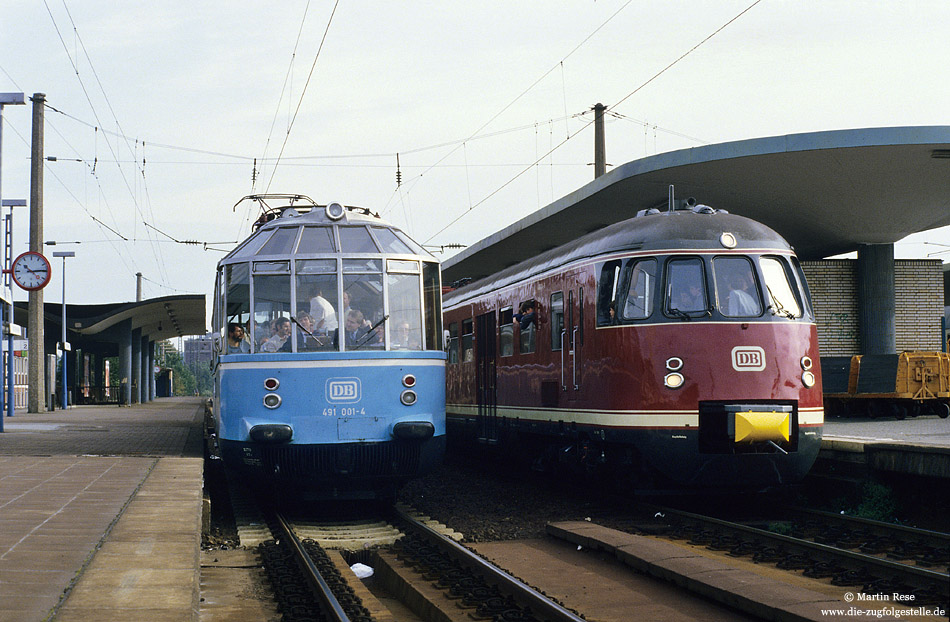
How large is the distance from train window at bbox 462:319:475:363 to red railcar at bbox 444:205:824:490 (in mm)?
5237

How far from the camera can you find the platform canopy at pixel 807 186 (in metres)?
19.3

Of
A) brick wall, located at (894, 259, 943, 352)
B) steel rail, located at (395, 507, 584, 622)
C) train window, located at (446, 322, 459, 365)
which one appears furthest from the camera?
brick wall, located at (894, 259, 943, 352)

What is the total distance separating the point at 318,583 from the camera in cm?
773

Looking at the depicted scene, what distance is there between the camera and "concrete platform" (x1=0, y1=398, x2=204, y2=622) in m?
5.48

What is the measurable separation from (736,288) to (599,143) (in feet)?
71.3

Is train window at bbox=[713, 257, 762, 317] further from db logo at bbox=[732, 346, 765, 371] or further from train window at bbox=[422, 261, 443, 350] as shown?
train window at bbox=[422, 261, 443, 350]

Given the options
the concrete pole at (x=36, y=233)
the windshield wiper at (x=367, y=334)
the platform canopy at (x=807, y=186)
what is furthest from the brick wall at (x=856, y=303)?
the concrete pole at (x=36, y=233)

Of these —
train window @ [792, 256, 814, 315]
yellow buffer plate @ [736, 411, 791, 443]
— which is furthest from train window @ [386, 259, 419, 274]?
train window @ [792, 256, 814, 315]

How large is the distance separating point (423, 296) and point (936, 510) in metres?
5.92

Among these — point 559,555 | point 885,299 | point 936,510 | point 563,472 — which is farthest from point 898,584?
point 885,299

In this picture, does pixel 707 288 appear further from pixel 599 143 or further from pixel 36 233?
pixel 36 233

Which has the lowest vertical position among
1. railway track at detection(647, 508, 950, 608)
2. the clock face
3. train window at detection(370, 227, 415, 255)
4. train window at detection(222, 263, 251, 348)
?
railway track at detection(647, 508, 950, 608)

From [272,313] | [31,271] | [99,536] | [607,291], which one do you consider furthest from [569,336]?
[31,271]

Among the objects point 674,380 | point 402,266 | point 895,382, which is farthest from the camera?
point 895,382
